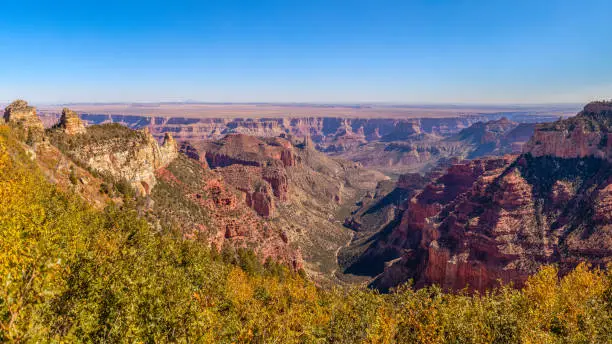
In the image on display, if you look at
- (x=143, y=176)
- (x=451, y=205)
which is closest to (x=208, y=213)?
(x=143, y=176)

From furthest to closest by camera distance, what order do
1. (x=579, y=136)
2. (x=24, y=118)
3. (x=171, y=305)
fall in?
(x=579, y=136) < (x=24, y=118) < (x=171, y=305)

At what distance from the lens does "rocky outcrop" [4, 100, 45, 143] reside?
6379 centimetres

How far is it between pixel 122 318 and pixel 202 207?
207 feet

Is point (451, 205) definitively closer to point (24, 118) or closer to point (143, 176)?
point (143, 176)

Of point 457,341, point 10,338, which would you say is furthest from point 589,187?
point 10,338

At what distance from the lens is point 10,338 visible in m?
11.4

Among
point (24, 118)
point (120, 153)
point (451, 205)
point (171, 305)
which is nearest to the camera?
point (171, 305)

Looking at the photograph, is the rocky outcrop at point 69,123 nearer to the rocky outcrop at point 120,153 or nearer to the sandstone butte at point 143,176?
the sandstone butte at point 143,176

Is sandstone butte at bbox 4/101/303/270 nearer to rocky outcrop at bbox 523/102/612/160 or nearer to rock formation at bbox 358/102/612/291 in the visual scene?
rock formation at bbox 358/102/612/291

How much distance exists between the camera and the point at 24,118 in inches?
2643

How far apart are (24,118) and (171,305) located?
69156 millimetres

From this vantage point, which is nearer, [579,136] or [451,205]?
[579,136]

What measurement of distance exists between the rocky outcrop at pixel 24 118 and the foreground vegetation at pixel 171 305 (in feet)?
104

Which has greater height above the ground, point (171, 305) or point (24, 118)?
point (24, 118)
